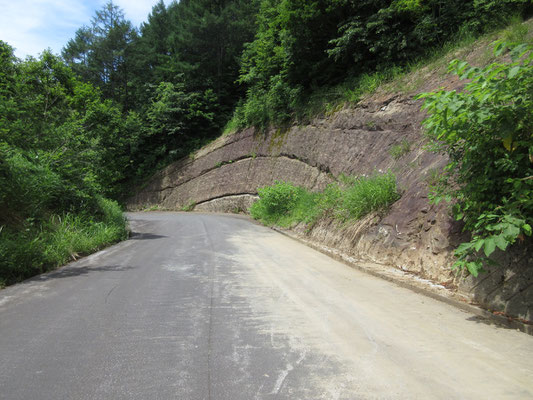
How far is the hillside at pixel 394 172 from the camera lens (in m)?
5.05

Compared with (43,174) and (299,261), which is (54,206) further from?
(299,261)

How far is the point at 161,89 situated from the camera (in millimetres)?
39094

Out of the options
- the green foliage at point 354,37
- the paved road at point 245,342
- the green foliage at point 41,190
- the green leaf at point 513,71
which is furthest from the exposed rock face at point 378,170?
the green foliage at point 41,190

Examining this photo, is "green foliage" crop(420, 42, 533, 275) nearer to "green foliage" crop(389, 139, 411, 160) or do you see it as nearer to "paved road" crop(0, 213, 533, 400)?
"paved road" crop(0, 213, 533, 400)

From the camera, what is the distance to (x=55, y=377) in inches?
124

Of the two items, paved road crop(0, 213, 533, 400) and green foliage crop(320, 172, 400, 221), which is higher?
green foliage crop(320, 172, 400, 221)

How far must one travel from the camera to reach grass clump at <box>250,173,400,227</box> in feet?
30.6

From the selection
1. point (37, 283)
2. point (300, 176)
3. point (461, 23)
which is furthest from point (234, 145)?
point (37, 283)

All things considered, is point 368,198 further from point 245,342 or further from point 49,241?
point 49,241

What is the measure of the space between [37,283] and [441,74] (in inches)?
488

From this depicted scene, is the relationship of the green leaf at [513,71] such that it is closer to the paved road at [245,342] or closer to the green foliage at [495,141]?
the green foliage at [495,141]

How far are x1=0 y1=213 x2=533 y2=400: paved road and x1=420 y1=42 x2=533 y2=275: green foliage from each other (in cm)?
113

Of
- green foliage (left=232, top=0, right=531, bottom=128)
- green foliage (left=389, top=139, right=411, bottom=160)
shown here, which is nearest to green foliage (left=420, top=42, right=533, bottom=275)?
green foliage (left=389, top=139, right=411, bottom=160)

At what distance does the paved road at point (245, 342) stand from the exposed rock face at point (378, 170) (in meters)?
0.74
